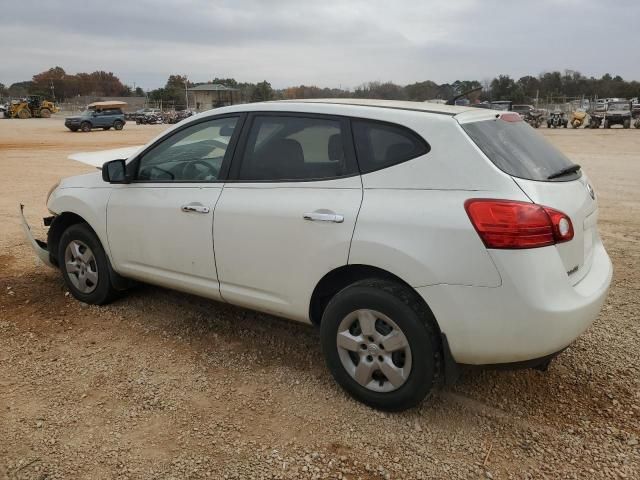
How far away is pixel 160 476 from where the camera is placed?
8.46 feet

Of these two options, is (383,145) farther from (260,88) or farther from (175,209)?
(260,88)

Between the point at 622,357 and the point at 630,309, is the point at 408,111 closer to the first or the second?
the point at 622,357

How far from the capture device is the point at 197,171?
3.83m

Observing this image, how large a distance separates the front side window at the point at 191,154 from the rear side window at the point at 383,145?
1.02 meters

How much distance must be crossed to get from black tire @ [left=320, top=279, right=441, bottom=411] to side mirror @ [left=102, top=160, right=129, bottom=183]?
6.65 feet

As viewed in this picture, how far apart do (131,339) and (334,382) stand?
1627mm

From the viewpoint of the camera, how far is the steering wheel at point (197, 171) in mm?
3703

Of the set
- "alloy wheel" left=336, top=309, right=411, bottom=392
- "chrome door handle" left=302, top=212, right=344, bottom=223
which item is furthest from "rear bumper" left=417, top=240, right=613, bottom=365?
"chrome door handle" left=302, top=212, right=344, bottom=223

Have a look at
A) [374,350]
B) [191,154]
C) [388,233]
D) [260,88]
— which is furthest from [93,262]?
[260,88]

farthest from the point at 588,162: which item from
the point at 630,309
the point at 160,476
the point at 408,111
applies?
the point at 160,476

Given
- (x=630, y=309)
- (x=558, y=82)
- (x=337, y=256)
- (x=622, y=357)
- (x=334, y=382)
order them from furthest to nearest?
1. (x=558, y=82)
2. (x=630, y=309)
3. (x=622, y=357)
4. (x=334, y=382)
5. (x=337, y=256)

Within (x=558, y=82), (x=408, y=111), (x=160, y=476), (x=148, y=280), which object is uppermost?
(x=558, y=82)

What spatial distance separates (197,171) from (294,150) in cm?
86

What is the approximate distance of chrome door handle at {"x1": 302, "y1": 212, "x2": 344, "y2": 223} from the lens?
9.73 feet
